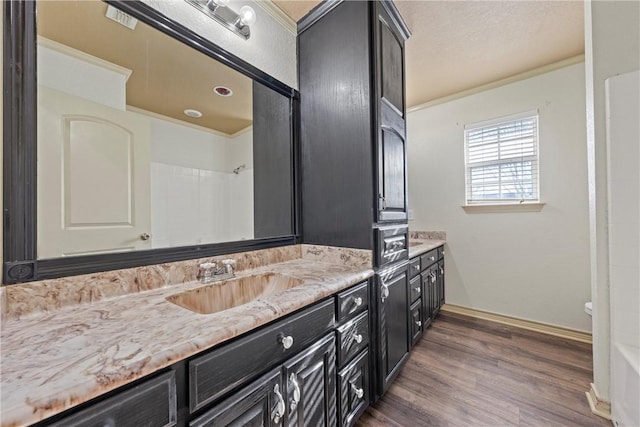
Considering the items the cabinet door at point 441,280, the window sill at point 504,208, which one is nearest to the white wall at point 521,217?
the window sill at point 504,208

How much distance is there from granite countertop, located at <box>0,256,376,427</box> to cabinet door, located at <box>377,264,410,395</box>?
2.08 ft

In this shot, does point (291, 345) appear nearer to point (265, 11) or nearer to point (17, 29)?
point (17, 29)

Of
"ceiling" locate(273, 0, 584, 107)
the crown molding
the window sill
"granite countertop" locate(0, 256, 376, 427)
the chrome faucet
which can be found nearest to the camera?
"granite countertop" locate(0, 256, 376, 427)

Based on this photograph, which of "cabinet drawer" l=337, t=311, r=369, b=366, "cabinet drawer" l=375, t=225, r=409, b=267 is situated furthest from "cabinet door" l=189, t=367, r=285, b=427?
"cabinet drawer" l=375, t=225, r=409, b=267

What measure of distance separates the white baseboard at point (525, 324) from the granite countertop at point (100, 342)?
2501mm

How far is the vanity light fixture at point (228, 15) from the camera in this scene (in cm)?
125

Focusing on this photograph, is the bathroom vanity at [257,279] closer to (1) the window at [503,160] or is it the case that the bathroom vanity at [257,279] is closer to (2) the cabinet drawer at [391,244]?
(2) the cabinet drawer at [391,244]

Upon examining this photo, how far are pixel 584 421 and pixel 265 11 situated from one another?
301 centimetres

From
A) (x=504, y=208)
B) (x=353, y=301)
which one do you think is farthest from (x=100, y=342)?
(x=504, y=208)

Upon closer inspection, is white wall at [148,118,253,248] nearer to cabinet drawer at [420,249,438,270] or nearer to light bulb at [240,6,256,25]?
light bulb at [240,6,256,25]

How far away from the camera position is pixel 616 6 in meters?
1.35

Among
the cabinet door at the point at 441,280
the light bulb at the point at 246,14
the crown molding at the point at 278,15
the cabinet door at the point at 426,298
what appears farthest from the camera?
the cabinet door at the point at 441,280

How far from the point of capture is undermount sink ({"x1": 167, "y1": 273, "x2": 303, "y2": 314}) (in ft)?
3.39

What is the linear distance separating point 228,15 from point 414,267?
205 cm
